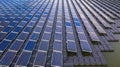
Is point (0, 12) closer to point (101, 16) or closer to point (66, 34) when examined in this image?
point (66, 34)

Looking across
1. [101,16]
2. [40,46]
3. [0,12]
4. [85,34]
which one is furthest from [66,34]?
[0,12]

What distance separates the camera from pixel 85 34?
1898cm

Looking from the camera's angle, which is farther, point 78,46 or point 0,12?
point 0,12

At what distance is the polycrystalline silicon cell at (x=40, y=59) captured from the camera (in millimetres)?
13104

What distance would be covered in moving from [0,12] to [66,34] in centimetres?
1469

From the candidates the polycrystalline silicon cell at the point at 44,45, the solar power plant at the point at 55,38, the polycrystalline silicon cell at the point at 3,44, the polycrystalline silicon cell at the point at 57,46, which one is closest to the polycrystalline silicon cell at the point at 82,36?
the solar power plant at the point at 55,38

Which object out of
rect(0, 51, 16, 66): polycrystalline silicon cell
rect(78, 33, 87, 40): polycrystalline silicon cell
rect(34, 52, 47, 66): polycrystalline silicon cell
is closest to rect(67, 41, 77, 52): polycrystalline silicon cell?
rect(78, 33, 87, 40): polycrystalline silicon cell

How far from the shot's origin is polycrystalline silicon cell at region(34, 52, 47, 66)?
13.1 m

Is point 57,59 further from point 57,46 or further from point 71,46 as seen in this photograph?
point 71,46

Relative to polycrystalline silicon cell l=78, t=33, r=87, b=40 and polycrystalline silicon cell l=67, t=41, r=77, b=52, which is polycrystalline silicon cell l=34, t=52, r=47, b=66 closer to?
polycrystalline silicon cell l=67, t=41, r=77, b=52

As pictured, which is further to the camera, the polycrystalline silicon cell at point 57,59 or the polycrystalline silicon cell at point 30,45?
the polycrystalline silicon cell at point 30,45

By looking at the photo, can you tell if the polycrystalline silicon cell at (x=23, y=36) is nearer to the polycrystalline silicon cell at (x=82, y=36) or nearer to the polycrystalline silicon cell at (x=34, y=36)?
the polycrystalline silicon cell at (x=34, y=36)

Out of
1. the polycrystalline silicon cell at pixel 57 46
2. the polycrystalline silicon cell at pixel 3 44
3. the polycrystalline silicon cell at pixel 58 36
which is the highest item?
the polycrystalline silicon cell at pixel 3 44

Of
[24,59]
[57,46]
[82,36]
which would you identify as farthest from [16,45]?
Answer: [82,36]
